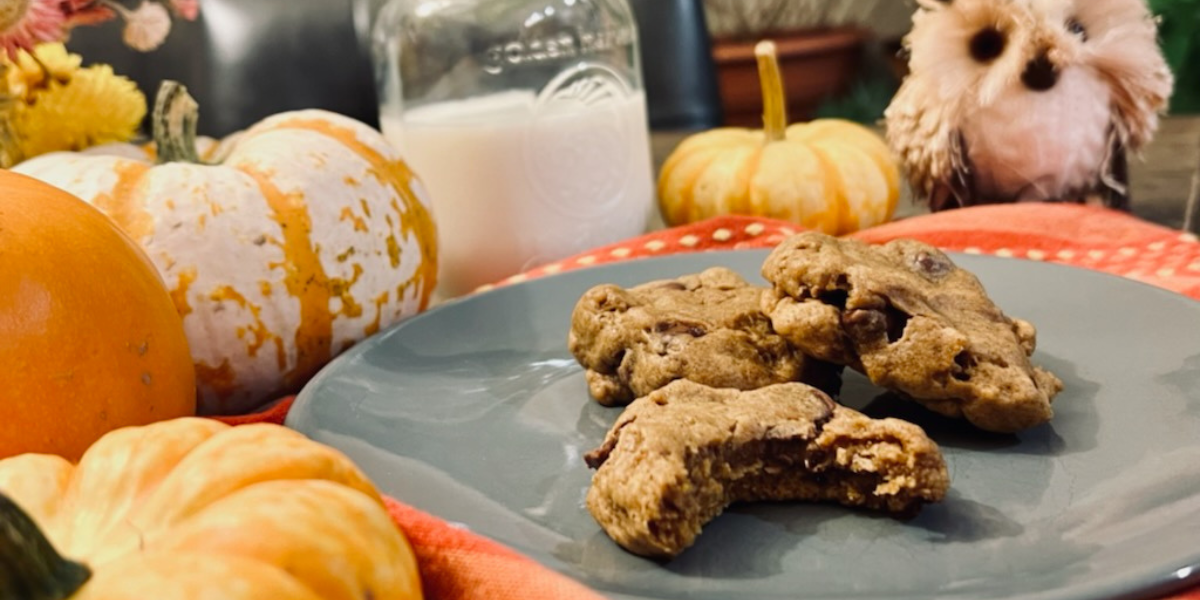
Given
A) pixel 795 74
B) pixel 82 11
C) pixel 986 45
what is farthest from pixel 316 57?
pixel 795 74

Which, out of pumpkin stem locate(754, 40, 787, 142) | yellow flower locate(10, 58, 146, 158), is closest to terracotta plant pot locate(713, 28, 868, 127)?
pumpkin stem locate(754, 40, 787, 142)

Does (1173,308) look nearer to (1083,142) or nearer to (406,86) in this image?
(1083,142)

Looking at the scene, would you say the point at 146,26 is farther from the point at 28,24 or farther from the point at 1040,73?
the point at 1040,73

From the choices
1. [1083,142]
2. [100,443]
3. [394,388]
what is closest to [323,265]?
[394,388]

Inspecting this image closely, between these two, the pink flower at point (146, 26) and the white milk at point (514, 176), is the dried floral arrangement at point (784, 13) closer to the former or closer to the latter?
the white milk at point (514, 176)

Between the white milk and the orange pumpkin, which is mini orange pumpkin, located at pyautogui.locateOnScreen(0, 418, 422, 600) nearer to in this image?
the orange pumpkin

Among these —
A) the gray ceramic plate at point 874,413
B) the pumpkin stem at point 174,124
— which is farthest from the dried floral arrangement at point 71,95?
the gray ceramic plate at point 874,413
